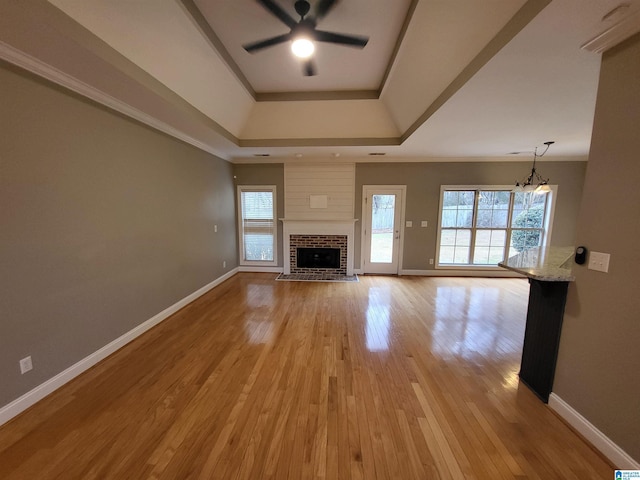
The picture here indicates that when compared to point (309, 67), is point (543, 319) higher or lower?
lower

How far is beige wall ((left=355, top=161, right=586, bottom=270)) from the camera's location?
4.97 meters

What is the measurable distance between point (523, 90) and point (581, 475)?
9.36 ft

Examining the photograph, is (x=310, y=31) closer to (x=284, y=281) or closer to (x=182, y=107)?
(x=182, y=107)

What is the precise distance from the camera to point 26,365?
5.72ft

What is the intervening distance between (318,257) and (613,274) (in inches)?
172

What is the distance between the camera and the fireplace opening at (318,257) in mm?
5367

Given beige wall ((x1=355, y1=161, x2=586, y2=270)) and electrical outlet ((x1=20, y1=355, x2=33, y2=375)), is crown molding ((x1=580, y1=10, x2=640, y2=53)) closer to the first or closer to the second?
beige wall ((x1=355, y1=161, x2=586, y2=270))

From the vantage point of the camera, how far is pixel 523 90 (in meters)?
2.18

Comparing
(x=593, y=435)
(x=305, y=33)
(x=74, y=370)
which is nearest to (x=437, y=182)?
(x=305, y=33)

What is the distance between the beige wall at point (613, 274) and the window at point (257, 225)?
476 centimetres

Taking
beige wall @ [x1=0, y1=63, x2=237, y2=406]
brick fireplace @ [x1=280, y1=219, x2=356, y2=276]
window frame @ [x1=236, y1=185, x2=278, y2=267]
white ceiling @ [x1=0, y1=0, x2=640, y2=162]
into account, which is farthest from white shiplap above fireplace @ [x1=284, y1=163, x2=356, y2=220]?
beige wall @ [x1=0, y1=63, x2=237, y2=406]

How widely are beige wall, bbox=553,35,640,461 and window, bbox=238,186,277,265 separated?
4.76m

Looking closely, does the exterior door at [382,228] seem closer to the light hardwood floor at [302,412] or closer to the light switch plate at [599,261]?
the light hardwood floor at [302,412]

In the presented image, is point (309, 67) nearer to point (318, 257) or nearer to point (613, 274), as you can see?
point (613, 274)
